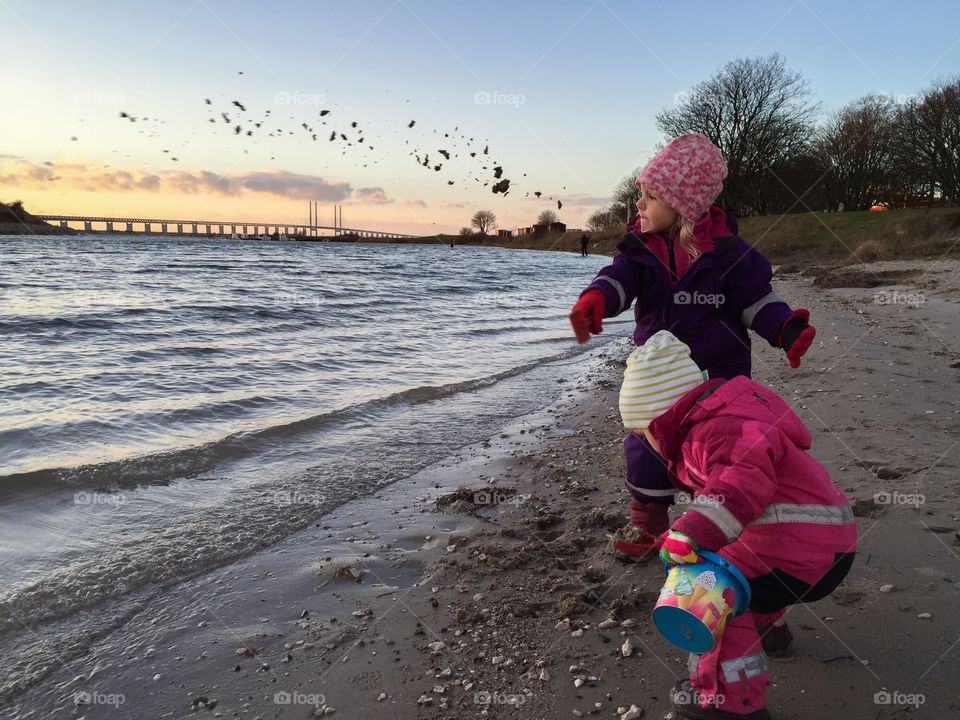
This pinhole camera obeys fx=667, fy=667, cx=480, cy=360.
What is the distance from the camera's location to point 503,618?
9.60 ft

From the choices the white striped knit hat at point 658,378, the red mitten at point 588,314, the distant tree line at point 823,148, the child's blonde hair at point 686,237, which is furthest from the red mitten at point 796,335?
the distant tree line at point 823,148

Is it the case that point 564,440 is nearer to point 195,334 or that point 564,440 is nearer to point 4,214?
point 195,334

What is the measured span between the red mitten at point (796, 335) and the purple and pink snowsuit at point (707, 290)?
4 cm

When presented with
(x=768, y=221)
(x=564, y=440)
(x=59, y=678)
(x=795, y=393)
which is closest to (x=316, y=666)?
(x=59, y=678)

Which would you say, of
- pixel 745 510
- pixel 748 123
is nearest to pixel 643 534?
pixel 745 510

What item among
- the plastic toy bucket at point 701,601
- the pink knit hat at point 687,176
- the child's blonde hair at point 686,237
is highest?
the pink knit hat at point 687,176

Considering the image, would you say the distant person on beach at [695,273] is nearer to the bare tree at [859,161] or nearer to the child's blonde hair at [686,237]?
the child's blonde hair at [686,237]

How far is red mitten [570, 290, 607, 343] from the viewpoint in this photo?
7.83ft

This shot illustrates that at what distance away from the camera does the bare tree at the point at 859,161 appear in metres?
43.2

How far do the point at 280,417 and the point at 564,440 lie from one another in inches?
116

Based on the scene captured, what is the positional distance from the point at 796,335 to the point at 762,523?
917 mm

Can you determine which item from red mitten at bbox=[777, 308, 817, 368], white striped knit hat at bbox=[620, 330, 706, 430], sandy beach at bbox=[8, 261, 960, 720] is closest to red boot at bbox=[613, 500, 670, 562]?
sandy beach at bbox=[8, 261, 960, 720]

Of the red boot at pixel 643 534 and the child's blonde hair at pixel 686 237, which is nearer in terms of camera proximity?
the child's blonde hair at pixel 686 237

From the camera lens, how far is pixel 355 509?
450cm
